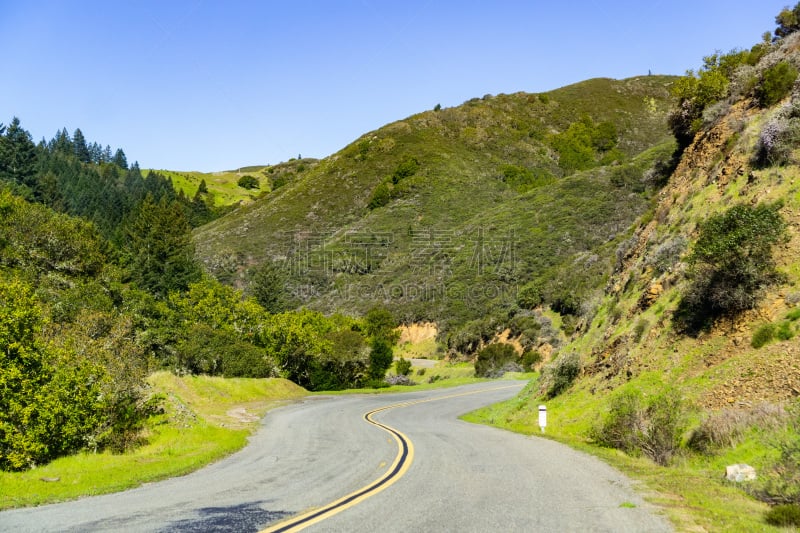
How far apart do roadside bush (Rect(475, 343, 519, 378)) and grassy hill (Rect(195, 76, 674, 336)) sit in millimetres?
6686

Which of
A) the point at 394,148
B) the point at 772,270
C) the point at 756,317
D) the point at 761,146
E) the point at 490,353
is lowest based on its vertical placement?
the point at 490,353

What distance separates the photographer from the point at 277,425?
19906mm

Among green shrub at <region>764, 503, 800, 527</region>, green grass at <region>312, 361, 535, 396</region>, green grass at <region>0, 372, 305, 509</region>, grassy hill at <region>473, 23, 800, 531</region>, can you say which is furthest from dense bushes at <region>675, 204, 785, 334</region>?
green grass at <region>312, 361, 535, 396</region>

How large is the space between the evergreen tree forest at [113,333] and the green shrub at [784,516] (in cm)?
1394

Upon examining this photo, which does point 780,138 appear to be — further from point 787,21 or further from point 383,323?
point 383,323

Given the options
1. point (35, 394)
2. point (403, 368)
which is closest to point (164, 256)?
point (403, 368)

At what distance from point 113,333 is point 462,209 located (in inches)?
2762

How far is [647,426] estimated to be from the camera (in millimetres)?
12492

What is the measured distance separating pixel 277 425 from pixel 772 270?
16905mm

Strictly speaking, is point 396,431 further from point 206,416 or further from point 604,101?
point 604,101

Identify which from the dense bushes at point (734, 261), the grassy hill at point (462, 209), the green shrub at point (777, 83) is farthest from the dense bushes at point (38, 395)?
the grassy hill at point (462, 209)

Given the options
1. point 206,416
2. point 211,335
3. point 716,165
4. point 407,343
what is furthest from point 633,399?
point 407,343

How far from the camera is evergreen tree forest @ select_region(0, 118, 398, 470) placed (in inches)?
494

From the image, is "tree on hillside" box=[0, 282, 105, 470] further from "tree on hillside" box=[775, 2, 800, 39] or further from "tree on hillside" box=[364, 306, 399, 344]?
"tree on hillside" box=[364, 306, 399, 344]
